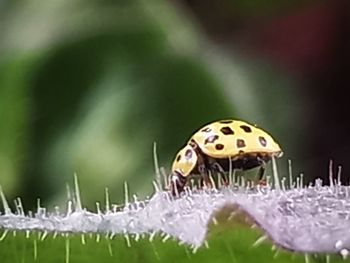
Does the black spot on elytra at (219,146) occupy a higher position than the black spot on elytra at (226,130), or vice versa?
the black spot on elytra at (226,130)

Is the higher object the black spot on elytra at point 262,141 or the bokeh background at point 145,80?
the bokeh background at point 145,80

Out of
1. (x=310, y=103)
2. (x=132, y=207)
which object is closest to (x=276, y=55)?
(x=310, y=103)

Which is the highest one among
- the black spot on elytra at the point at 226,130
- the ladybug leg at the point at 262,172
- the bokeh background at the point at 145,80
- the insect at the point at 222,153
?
the bokeh background at the point at 145,80

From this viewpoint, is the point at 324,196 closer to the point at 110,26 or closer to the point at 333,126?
the point at 333,126

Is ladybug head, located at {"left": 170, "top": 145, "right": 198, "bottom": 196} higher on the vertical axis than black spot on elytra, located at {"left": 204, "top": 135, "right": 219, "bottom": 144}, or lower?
lower

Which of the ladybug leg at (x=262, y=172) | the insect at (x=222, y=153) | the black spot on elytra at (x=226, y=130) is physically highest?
the black spot on elytra at (x=226, y=130)
